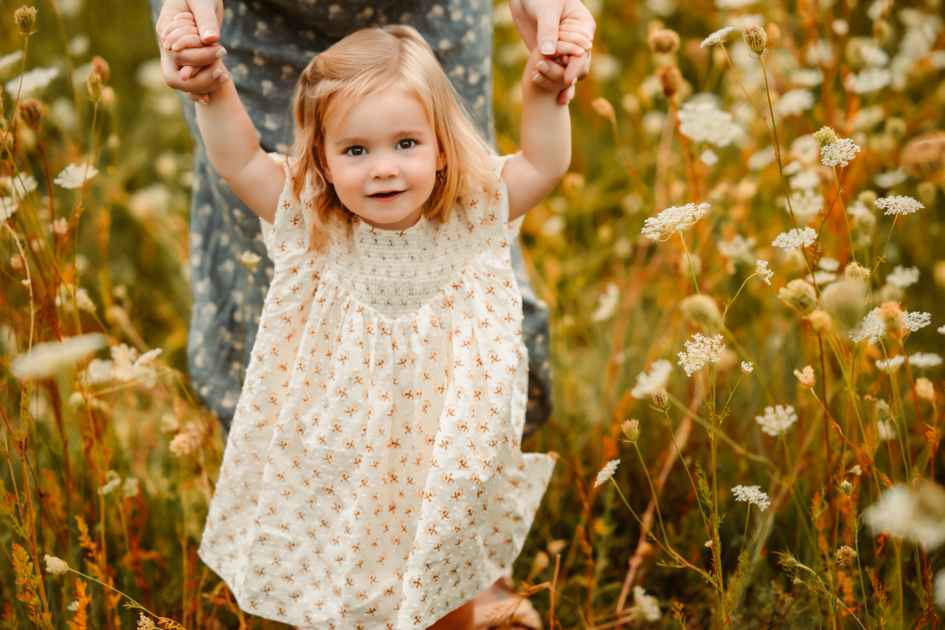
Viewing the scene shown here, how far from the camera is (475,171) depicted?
0.96 meters

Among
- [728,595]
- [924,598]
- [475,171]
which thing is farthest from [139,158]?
[924,598]

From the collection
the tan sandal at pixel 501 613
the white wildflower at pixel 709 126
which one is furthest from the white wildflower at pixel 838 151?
the tan sandal at pixel 501 613

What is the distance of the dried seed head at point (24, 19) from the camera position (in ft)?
2.69

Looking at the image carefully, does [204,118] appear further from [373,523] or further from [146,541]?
[146,541]

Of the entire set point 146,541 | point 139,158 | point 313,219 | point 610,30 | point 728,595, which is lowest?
point 146,541

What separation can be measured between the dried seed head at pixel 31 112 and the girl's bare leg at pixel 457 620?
840 millimetres

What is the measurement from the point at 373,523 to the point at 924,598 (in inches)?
26.1

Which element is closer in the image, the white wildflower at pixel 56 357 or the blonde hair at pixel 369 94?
the white wildflower at pixel 56 357

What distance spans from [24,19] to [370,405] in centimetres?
60

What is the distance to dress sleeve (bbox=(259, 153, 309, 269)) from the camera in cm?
95

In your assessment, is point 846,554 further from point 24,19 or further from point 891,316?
point 24,19

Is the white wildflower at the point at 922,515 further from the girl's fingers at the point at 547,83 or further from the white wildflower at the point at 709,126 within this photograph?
the white wildflower at the point at 709,126

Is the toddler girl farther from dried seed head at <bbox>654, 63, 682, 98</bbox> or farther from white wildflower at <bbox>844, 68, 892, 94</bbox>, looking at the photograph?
white wildflower at <bbox>844, 68, 892, 94</bbox>

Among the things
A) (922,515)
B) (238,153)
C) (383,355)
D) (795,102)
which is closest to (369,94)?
(238,153)
